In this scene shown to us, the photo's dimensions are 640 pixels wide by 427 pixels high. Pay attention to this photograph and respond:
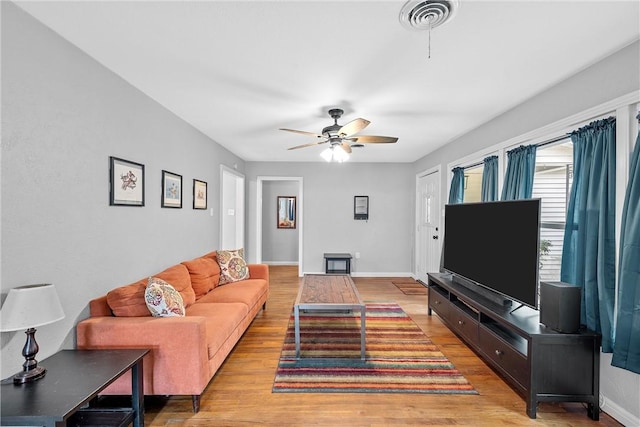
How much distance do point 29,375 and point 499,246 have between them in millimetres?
3350

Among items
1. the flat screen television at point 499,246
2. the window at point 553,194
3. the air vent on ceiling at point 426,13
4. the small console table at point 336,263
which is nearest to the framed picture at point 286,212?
the small console table at point 336,263

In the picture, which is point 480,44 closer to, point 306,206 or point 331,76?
point 331,76

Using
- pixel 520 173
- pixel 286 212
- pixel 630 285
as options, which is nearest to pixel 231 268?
pixel 520 173

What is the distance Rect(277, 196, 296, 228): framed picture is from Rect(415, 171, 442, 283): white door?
3.21 m

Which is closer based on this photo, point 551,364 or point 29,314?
point 29,314

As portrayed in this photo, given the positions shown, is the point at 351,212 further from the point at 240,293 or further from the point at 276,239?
the point at 240,293

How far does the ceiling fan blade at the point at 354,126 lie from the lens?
2.68 m

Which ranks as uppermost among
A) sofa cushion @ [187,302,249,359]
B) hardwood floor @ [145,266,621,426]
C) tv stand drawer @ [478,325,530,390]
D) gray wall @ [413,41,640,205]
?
gray wall @ [413,41,640,205]

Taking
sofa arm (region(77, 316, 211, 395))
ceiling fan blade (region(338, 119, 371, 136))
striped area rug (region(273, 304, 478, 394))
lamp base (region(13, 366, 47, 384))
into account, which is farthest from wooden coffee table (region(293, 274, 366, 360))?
lamp base (region(13, 366, 47, 384))

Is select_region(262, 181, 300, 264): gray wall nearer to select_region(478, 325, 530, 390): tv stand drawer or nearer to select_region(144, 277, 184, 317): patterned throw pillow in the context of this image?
select_region(144, 277, 184, 317): patterned throw pillow

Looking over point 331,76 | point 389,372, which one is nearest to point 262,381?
point 389,372

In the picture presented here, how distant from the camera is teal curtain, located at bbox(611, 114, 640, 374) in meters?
1.82

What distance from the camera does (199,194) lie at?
13.6ft

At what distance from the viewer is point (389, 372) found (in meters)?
2.62
